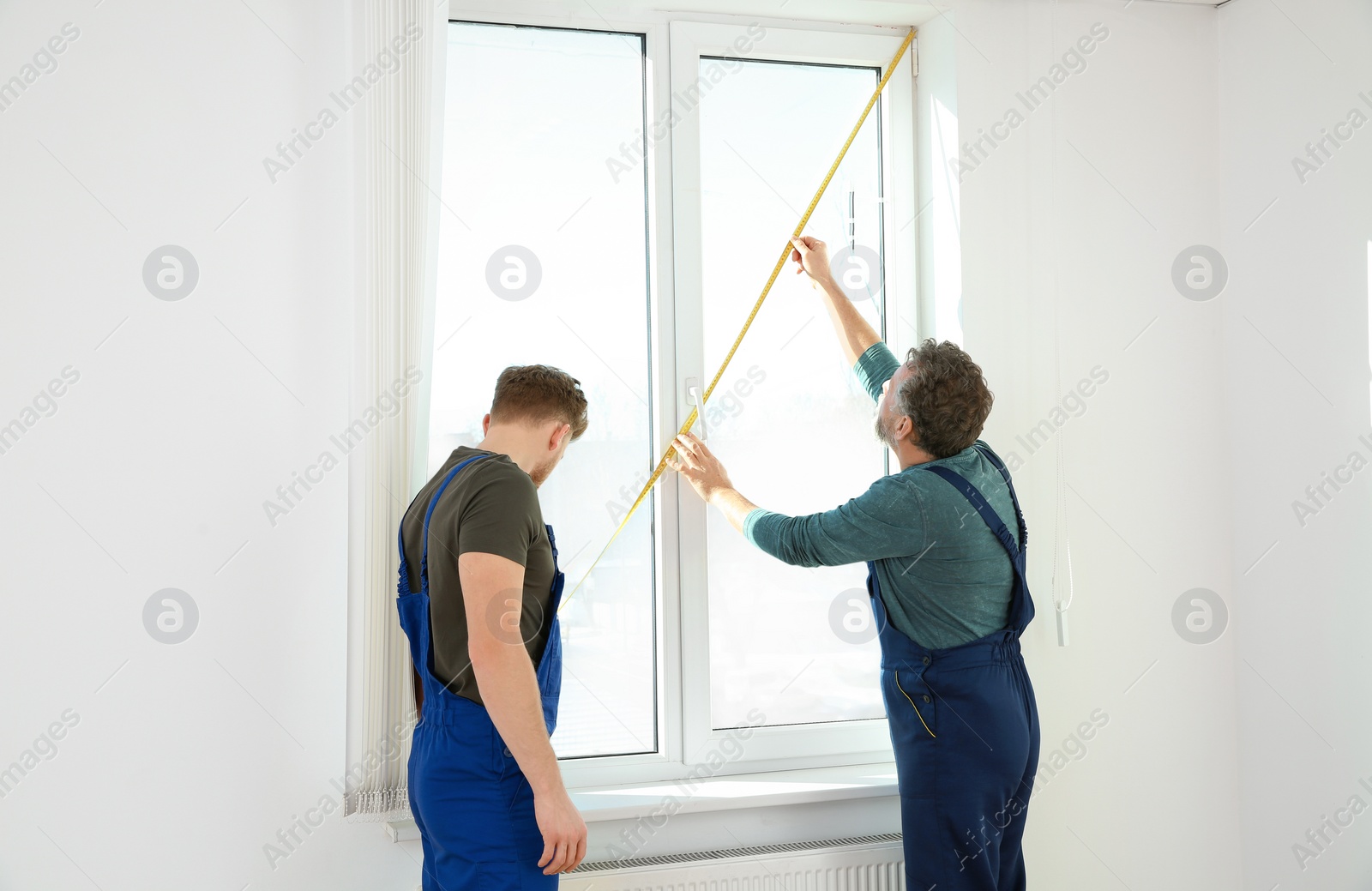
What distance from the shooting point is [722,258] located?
226 centimetres

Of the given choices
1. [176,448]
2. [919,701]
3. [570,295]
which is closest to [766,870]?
[919,701]

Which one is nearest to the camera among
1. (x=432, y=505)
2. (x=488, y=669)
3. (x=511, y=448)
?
(x=488, y=669)

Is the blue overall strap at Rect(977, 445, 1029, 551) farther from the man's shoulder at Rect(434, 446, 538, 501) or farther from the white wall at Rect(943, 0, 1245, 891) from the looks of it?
the man's shoulder at Rect(434, 446, 538, 501)

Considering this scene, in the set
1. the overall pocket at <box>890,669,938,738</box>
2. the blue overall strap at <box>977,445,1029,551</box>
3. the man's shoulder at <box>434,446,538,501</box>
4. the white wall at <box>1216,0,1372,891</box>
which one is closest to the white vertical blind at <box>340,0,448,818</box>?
the man's shoulder at <box>434,446,538,501</box>

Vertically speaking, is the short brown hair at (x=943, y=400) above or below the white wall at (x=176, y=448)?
below

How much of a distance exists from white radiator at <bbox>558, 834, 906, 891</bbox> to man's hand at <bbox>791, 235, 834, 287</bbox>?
130 centimetres

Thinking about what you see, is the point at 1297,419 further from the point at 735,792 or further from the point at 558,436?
the point at 558,436

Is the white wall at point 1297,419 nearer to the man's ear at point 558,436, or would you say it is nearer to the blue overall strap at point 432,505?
the man's ear at point 558,436

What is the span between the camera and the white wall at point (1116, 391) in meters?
2.24

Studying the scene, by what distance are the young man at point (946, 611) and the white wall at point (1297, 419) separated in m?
0.86

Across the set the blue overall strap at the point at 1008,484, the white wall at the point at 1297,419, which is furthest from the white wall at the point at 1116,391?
the blue overall strap at the point at 1008,484

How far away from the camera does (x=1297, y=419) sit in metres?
2.21

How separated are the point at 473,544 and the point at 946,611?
Result: 3.09 feet

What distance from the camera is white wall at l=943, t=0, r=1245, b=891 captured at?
224cm
